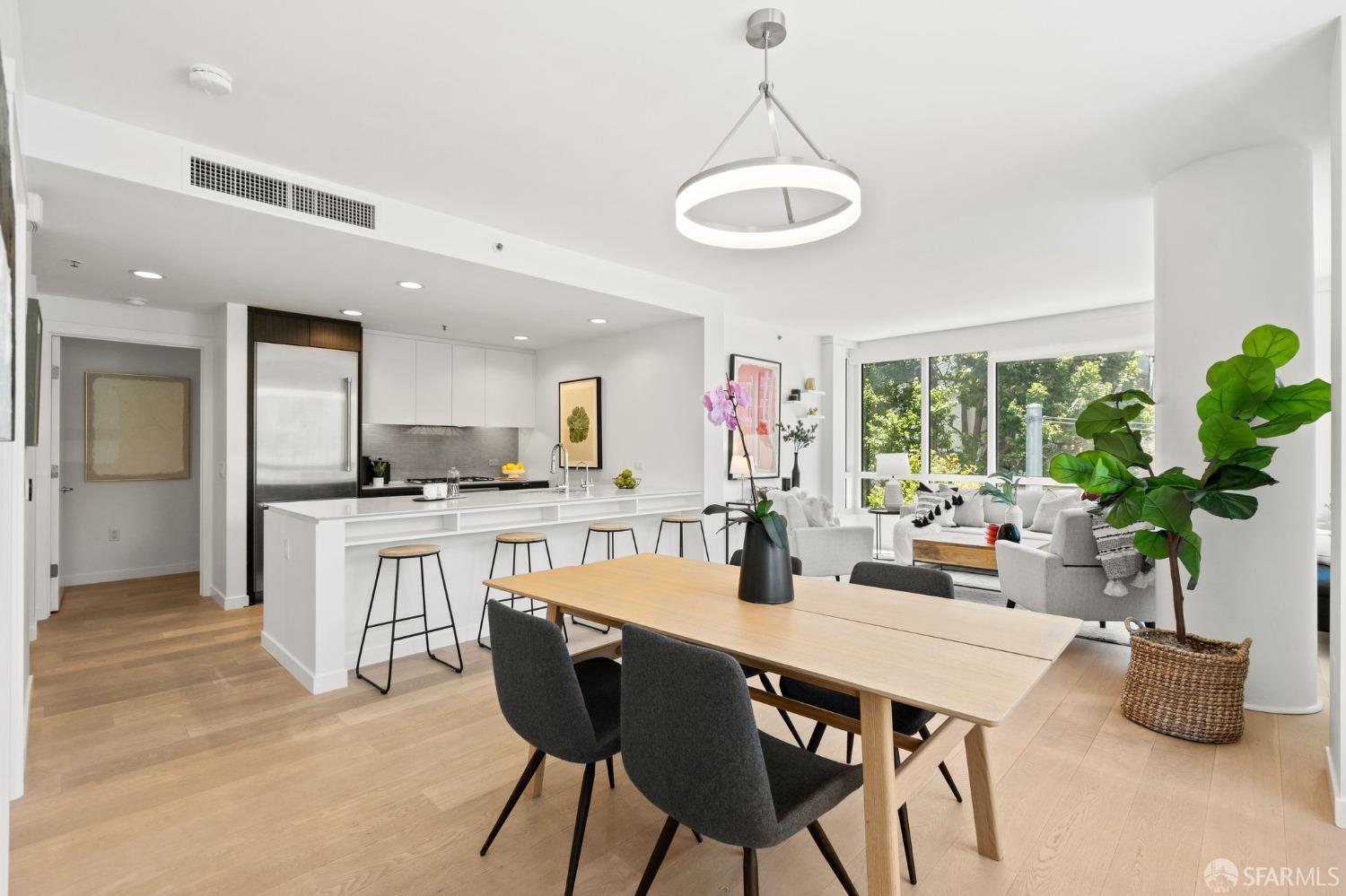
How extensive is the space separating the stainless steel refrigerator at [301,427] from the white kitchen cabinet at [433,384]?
0.78 meters

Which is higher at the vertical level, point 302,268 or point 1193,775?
point 302,268

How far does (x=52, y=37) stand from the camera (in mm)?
2219

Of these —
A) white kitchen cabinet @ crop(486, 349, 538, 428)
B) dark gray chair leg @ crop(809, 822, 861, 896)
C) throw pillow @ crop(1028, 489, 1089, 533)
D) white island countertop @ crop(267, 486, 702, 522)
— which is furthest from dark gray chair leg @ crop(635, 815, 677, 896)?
white kitchen cabinet @ crop(486, 349, 538, 428)

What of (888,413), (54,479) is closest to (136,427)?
(54,479)

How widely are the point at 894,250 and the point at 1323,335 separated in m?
4.08

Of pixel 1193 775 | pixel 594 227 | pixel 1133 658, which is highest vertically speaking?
pixel 594 227

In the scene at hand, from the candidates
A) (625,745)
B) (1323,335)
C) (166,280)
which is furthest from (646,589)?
(1323,335)

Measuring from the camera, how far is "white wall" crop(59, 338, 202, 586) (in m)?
5.81

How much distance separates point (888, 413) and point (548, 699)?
23.5 feet

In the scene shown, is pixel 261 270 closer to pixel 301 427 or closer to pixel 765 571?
pixel 301 427

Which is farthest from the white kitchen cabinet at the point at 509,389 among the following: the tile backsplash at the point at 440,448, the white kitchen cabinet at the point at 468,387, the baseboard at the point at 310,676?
the baseboard at the point at 310,676

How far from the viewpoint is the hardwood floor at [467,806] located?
2012 millimetres

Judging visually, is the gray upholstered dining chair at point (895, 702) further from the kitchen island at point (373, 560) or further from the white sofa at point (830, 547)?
the white sofa at point (830, 547)

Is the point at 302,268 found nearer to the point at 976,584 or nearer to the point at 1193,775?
the point at 1193,775
